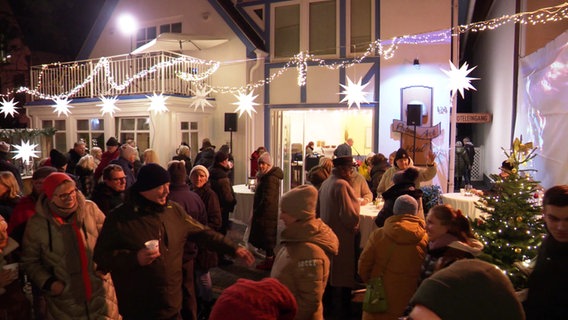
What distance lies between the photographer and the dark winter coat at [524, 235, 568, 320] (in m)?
2.54

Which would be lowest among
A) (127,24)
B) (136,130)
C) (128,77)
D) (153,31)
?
(136,130)

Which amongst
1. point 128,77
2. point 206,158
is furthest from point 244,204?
point 128,77

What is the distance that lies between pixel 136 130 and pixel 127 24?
4055 mm

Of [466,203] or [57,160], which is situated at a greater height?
[57,160]

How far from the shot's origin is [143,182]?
3.22 meters

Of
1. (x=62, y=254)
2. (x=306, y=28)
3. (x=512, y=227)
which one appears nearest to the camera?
(x=62, y=254)

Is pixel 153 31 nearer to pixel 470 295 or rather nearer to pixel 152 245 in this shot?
pixel 152 245

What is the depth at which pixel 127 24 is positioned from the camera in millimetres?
15719

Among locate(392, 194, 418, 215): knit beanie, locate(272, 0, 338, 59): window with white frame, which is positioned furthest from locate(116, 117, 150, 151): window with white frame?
locate(392, 194, 418, 215): knit beanie

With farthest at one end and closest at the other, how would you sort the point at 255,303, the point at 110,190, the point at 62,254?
1. the point at 110,190
2. the point at 62,254
3. the point at 255,303

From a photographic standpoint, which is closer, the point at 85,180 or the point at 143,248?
the point at 143,248

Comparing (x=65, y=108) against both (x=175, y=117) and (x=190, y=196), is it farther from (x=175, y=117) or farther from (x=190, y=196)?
(x=190, y=196)

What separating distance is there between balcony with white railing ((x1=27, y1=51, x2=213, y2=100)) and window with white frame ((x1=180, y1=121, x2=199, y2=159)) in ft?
3.31

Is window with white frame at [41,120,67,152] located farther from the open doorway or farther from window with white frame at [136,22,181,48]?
the open doorway
